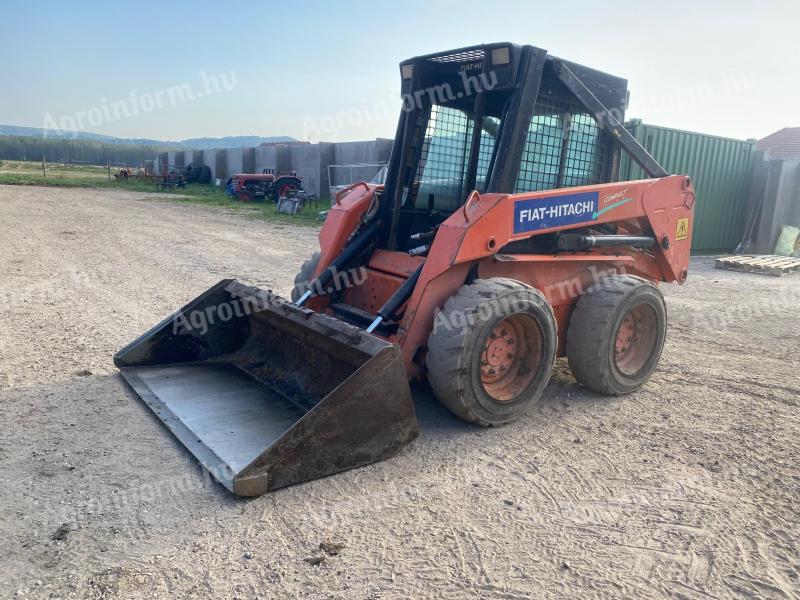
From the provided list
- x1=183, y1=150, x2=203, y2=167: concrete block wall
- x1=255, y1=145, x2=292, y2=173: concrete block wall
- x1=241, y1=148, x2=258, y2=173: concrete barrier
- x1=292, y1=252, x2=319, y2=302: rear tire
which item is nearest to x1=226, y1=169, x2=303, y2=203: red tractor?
x1=255, y1=145, x2=292, y2=173: concrete block wall

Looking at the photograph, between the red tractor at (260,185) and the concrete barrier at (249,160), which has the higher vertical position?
the concrete barrier at (249,160)

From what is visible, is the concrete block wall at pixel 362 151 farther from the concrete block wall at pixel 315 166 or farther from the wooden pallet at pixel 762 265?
the wooden pallet at pixel 762 265

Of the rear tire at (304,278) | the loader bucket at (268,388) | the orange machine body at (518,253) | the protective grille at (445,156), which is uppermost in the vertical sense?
the protective grille at (445,156)

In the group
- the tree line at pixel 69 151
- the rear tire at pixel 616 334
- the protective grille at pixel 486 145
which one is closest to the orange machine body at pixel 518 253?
the rear tire at pixel 616 334

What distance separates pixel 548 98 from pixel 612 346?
6.34 feet

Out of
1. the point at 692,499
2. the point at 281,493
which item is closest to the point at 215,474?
the point at 281,493

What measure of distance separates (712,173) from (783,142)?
21858mm

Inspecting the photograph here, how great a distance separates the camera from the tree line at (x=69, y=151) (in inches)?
2921

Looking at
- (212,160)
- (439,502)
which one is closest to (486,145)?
(439,502)

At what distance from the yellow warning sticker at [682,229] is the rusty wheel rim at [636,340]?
2.63 ft

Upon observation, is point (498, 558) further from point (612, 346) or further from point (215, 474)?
point (612, 346)

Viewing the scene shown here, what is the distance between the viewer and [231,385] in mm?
4648

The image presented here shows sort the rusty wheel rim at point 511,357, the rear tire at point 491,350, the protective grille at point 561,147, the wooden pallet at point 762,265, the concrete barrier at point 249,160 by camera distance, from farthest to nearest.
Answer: the concrete barrier at point 249,160
the wooden pallet at point 762,265
the protective grille at point 561,147
the rusty wheel rim at point 511,357
the rear tire at point 491,350

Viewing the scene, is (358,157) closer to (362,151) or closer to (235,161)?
(362,151)
